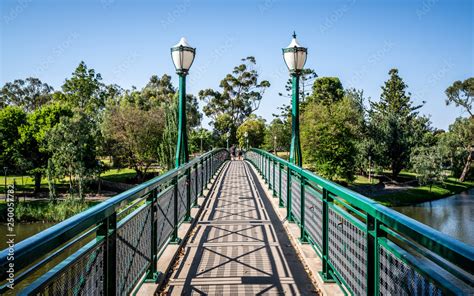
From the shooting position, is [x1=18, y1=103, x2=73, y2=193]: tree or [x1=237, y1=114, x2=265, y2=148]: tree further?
[x1=237, y1=114, x2=265, y2=148]: tree

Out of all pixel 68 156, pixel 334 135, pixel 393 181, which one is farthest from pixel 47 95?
pixel 393 181

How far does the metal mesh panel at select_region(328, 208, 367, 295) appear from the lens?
2779 mm

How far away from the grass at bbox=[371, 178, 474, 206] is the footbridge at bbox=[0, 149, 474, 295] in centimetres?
3248

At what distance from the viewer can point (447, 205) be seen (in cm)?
3609

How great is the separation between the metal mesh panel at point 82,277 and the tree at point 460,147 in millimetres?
55643

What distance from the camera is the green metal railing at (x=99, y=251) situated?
1630mm

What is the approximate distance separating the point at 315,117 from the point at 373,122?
12.2 metres

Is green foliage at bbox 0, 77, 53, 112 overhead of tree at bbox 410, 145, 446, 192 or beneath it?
overhead

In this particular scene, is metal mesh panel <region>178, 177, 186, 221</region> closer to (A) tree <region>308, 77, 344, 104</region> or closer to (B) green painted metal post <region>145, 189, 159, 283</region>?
(B) green painted metal post <region>145, 189, 159, 283</region>

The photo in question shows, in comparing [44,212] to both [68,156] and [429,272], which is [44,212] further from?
[429,272]

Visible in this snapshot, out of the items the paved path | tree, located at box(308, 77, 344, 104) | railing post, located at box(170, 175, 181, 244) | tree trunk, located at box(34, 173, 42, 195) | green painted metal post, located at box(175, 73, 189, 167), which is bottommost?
tree trunk, located at box(34, 173, 42, 195)

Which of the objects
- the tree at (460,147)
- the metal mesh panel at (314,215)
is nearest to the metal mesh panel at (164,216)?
the metal mesh panel at (314,215)

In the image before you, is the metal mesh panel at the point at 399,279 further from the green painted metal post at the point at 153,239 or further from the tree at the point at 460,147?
the tree at the point at 460,147

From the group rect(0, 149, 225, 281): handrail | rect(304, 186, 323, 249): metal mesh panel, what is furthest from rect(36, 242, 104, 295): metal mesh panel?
rect(304, 186, 323, 249): metal mesh panel
